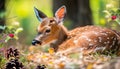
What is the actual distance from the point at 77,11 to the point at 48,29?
6.95 m

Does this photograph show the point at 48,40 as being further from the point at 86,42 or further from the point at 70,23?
the point at 70,23

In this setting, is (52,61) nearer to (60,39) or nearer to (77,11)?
(60,39)

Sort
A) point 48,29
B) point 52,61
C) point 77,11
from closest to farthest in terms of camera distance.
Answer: point 52,61 → point 48,29 → point 77,11

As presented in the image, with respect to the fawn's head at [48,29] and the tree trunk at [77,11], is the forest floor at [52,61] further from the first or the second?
the tree trunk at [77,11]

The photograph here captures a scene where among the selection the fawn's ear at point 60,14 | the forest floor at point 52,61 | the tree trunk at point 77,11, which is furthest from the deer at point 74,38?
the tree trunk at point 77,11

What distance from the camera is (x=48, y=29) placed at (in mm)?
12555

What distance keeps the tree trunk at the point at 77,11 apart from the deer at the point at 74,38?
5.75 meters

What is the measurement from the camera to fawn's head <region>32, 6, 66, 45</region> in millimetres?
12500

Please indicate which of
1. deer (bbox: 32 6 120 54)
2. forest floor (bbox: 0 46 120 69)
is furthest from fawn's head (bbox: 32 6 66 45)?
forest floor (bbox: 0 46 120 69)

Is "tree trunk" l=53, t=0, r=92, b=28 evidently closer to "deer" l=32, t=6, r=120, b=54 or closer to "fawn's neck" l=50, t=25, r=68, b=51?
"deer" l=32, t=6, r=120, b=54

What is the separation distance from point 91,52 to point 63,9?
175cm

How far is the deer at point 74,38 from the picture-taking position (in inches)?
462

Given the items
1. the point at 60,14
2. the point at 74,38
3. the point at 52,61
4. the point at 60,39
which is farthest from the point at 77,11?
the point at 52,61

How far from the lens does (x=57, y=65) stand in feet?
32.1
